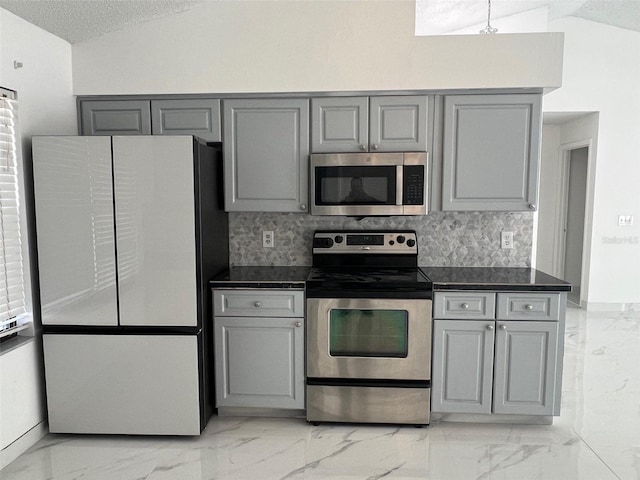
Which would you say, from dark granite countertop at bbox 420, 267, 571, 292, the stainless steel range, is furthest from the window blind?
dark granite countertop at bbox 420, 267, 571, 292

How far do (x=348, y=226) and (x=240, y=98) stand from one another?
1133mm

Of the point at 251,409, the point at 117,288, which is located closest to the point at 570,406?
the point at 251,409

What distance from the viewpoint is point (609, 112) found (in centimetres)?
492

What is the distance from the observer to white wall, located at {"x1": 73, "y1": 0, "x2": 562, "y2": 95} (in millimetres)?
2672

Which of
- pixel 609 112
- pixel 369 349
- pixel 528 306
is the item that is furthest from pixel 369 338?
pixel 609 112

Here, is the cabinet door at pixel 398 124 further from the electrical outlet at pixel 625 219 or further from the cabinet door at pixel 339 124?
the electrical outlet at pixel 625 219

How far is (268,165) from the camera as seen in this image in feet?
9.39

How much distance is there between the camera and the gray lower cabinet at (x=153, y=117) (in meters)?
2.85

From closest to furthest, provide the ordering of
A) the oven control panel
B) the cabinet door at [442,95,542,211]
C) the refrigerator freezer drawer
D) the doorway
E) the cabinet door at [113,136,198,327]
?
the cabinet door at [113,136,198,327] < the refrigerator freezer drawer < the cabinet door at [442,95,542,211] < the oven control panel < the doorway

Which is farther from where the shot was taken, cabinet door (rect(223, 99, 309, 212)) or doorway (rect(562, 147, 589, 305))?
doorway (rect(562, 147, 589, 305))

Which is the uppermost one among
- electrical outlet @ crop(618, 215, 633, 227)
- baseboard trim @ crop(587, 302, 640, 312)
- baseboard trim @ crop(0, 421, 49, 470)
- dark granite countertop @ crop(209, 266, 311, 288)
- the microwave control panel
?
the microwave control panel

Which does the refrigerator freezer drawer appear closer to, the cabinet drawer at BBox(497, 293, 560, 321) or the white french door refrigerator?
the white french door refrigerator

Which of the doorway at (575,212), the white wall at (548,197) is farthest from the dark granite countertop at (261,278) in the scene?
the doorway at (575,212)

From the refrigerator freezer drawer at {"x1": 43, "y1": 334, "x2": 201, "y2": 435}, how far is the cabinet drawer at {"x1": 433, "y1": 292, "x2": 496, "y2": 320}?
1.41m
